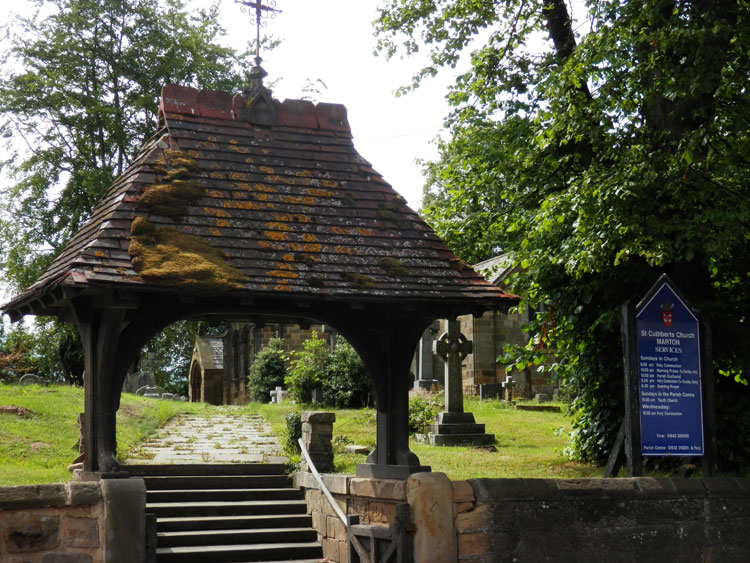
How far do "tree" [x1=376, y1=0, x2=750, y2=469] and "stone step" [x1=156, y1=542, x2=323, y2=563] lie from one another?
4.60m

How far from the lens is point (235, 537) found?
35.0 feet

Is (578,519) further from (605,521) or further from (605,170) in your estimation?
(605,170)

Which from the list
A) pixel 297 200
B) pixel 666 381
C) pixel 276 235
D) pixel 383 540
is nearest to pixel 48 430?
pixel 297 200

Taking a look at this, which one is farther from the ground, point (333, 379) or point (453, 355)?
point (453, 355)

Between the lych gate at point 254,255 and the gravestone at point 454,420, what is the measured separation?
6.74 meters

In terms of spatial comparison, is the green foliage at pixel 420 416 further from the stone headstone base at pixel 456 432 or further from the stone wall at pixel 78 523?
the stone wall at pixel 78 523

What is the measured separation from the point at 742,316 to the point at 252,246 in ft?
20.2

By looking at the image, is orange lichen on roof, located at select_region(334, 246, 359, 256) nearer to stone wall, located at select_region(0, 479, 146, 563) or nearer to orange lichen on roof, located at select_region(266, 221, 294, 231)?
orange lichen on roof, located at select_region(266, 221, 294, 231)

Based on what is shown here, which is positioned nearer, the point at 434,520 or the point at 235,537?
the point at 434,520

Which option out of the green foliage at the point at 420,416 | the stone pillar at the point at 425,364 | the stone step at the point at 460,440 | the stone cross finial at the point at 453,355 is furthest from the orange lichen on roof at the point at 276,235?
the stone pillar at the point at 425,364

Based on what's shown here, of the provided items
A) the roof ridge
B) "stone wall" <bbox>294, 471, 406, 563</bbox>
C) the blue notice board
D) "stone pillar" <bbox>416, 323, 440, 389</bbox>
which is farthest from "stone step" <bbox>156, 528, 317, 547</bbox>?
"stone pillar" <bbox>416, 323, 440, 389</bbox>

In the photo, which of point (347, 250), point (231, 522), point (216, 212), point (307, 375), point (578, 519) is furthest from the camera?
point (307, 375)

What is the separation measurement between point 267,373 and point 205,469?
55.1 feet

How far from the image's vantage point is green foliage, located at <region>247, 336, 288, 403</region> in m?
28.6
